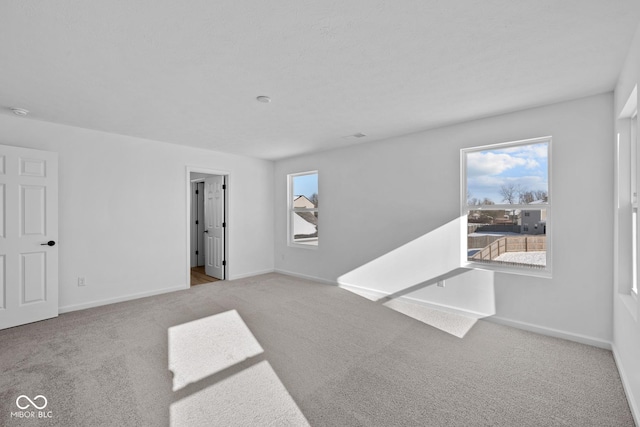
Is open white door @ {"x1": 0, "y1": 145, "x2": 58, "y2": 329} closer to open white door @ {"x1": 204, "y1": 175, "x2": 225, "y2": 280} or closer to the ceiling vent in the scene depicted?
open white door @ {"x1": 204, "y1": 175, "x2": 225, "y2": 280}

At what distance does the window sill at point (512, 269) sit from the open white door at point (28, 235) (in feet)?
16.9

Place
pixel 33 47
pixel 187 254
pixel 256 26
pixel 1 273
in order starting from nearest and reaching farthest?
1. pixel 256 26
2. pixel 33 47
3. pixel 1 273
4. pixel 187 254

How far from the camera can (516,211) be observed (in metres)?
3.39

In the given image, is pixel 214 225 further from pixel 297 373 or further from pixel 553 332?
pixel 553 332

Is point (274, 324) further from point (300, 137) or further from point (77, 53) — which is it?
point (77, 53)

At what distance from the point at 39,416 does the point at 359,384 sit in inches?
83.2

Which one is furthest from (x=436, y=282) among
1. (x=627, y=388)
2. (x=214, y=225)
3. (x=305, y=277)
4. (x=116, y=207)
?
(x=116, y=207)

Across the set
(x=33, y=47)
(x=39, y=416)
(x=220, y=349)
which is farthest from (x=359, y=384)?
(x=33, y=47)

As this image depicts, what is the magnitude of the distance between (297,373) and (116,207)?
3613 mm

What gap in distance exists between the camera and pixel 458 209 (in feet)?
12.4

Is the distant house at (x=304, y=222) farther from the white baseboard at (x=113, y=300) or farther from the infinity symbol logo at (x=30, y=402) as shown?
the infinity symbol logo at (x=30, y=402)

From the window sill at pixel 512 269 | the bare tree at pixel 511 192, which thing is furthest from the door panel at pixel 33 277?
the bare tree at pixel 511 192

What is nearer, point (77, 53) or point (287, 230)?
point (77, 53)

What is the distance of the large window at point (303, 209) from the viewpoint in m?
5.77
